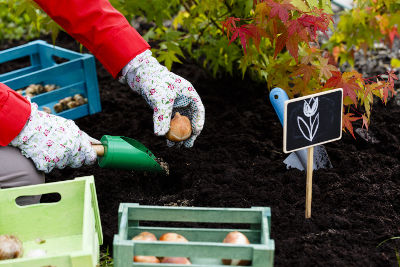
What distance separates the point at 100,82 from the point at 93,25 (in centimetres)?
174

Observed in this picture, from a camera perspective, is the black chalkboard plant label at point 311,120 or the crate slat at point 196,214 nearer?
the crate slat at point 196,214

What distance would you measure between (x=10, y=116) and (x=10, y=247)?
1.75 feet

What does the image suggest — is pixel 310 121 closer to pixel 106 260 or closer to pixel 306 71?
pixel 306 71

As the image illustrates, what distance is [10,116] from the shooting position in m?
A: 1.92

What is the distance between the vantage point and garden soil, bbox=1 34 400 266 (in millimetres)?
1866

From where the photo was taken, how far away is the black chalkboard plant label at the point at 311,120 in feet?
5.75

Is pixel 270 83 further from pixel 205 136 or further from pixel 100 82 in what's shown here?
pixel 100 82

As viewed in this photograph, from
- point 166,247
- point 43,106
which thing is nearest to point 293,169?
point 166,247

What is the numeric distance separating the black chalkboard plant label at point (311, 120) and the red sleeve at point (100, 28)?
67 centimetres

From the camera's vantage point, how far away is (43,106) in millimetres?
3107

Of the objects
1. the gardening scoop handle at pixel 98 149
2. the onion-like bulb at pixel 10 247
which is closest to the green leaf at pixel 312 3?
the gardening scoop handle at pixel 98 149

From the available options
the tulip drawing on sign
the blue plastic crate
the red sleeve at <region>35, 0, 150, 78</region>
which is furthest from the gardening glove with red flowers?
the blue plastic crate

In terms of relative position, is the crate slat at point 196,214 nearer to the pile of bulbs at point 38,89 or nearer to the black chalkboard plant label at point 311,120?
the black chalkboard plant label at point 311,120

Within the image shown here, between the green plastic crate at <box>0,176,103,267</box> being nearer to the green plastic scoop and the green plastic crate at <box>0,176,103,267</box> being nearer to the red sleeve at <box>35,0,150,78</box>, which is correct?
the green plastic scoop
